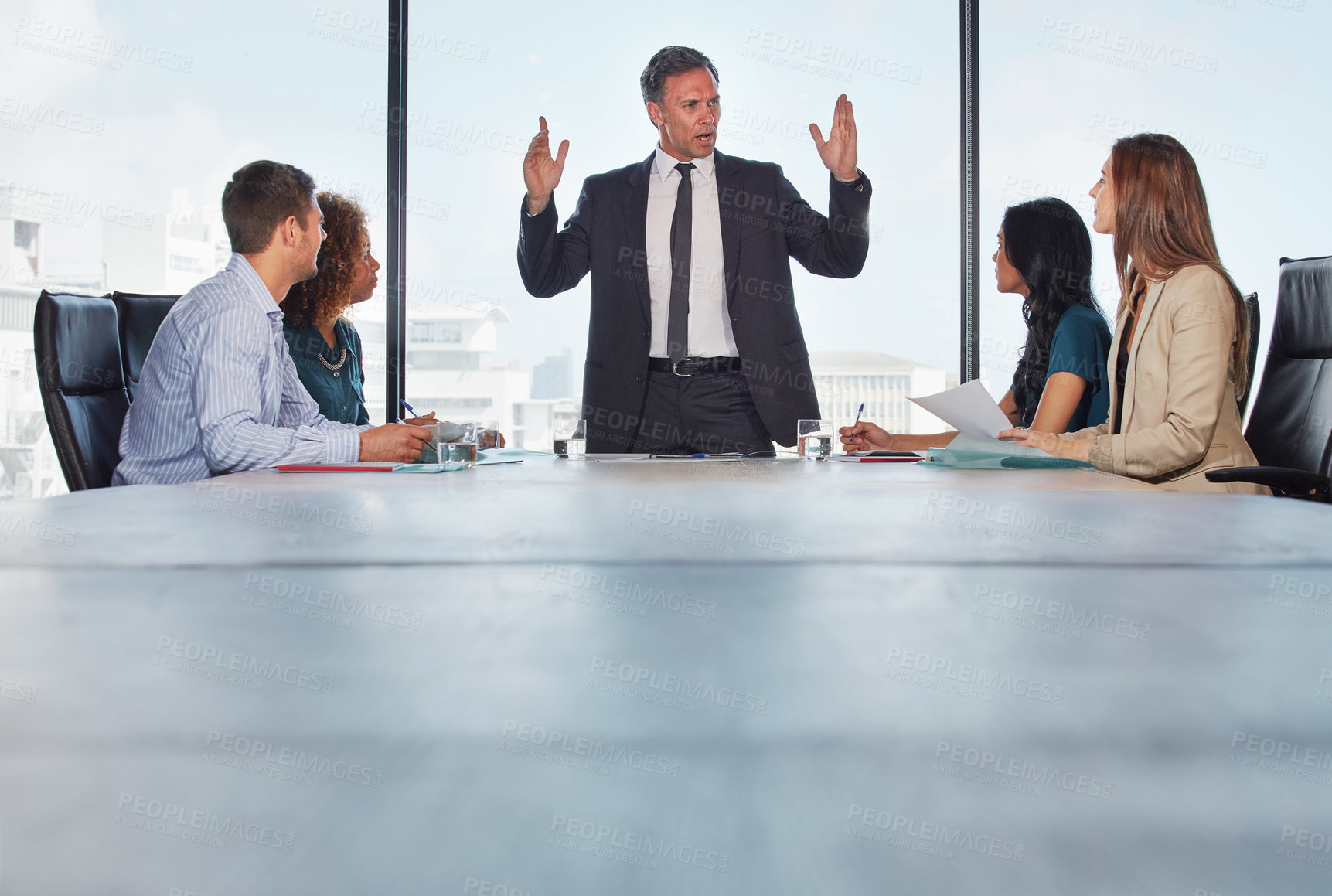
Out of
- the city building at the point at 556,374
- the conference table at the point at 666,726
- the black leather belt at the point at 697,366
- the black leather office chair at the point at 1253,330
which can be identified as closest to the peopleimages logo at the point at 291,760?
the conference table at the point at 666,726

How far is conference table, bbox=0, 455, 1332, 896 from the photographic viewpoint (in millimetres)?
277

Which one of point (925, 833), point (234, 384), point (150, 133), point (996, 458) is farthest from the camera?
point (150, 133)

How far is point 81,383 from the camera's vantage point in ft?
6.63

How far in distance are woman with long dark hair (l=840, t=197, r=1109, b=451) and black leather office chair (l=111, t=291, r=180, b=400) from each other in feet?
6.27

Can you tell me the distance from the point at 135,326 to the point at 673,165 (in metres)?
1.65

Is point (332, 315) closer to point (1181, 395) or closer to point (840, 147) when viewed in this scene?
point (840, 147)

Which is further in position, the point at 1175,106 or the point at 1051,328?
the point at 1175,106

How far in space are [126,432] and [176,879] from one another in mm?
1869

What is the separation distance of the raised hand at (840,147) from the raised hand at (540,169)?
2.56 ft

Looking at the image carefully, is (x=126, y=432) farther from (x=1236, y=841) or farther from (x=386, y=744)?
(x=1236, y=841)

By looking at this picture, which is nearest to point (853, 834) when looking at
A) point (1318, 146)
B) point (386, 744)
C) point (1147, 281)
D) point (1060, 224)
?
point (386, 744)

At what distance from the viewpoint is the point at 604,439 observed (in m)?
2.55

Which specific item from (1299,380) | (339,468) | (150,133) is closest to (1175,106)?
(1299,380)

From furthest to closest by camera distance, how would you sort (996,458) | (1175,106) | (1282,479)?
1. (1175,106)
2. (1282,479)
3. (996,458)
